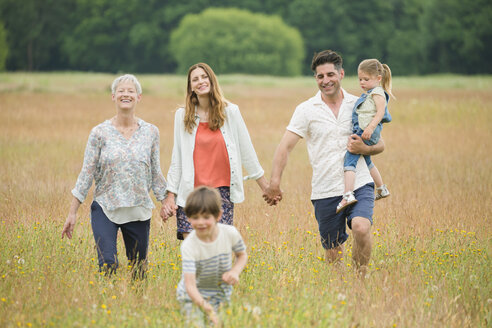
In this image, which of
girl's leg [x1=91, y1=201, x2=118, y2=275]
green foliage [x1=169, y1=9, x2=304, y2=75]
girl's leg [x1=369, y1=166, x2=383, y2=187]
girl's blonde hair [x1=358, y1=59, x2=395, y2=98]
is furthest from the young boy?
green foliage [x1=169, y1=9, x2=304, y2=75]

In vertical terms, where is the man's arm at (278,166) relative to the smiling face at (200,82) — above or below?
below

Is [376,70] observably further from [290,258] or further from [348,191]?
[290,258]

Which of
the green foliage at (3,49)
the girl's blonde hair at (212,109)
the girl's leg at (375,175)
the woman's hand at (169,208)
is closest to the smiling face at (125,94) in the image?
the girl's blonde hair at (212,109)

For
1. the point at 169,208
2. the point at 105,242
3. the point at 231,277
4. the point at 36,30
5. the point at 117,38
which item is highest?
the point at 36,30

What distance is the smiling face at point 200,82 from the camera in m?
5.11

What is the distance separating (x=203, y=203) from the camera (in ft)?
12.9

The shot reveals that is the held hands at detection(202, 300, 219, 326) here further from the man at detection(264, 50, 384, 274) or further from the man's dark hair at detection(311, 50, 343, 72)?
the man's dark hair at detection(311, 50, 343, 72)

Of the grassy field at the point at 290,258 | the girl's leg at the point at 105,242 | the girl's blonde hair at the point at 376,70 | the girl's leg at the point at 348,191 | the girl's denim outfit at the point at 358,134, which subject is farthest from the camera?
the girl's blonde hair at the point at 376,70

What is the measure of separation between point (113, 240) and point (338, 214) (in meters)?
1.94

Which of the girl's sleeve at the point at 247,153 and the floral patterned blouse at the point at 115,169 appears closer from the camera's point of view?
the floral patterned blouse at the point at 115,169

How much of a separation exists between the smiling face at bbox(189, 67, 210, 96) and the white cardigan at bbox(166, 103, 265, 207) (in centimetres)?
23

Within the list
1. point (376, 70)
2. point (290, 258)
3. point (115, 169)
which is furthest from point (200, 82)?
point (290, 258)

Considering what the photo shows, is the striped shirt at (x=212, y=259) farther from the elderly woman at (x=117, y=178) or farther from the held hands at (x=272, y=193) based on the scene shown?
the held hands at (x=272, y=193)

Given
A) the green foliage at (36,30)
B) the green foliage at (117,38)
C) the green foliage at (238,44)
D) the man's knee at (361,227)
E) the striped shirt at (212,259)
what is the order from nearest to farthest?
the striped shirt at (212,259) < the man's knee at (361,227) < the green foliage at (238,44) < the green foliage at (36,30) < the green foliage at (117,38)
